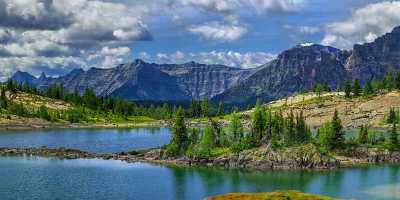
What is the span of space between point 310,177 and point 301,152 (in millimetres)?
18748

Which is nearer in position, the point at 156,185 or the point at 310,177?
the point at 156,185

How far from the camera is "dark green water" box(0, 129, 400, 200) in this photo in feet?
479

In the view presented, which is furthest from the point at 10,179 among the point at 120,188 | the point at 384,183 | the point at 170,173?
the point at 384,183

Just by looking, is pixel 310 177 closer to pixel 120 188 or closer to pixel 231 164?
pixel 231 164

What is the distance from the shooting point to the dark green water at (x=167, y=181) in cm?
14612

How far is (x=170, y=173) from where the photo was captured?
7062 inches

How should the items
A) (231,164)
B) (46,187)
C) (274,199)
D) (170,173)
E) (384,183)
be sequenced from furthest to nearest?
(231,164)
(170,173)
(384,183)
(46,187)
(274,199)

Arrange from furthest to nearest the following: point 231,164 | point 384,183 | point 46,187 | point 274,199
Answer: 1. point 231,164
2. point 384,183
3. point 46,187
4. point 274,199

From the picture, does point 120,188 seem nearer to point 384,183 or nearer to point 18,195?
point 18,195

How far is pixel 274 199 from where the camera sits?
318 ft

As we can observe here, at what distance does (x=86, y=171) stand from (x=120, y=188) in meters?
31.4

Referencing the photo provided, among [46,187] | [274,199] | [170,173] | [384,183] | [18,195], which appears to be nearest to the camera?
[274,199]

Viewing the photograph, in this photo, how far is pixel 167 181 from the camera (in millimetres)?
165375

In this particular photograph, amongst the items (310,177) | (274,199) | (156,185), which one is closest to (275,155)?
(310,177)
